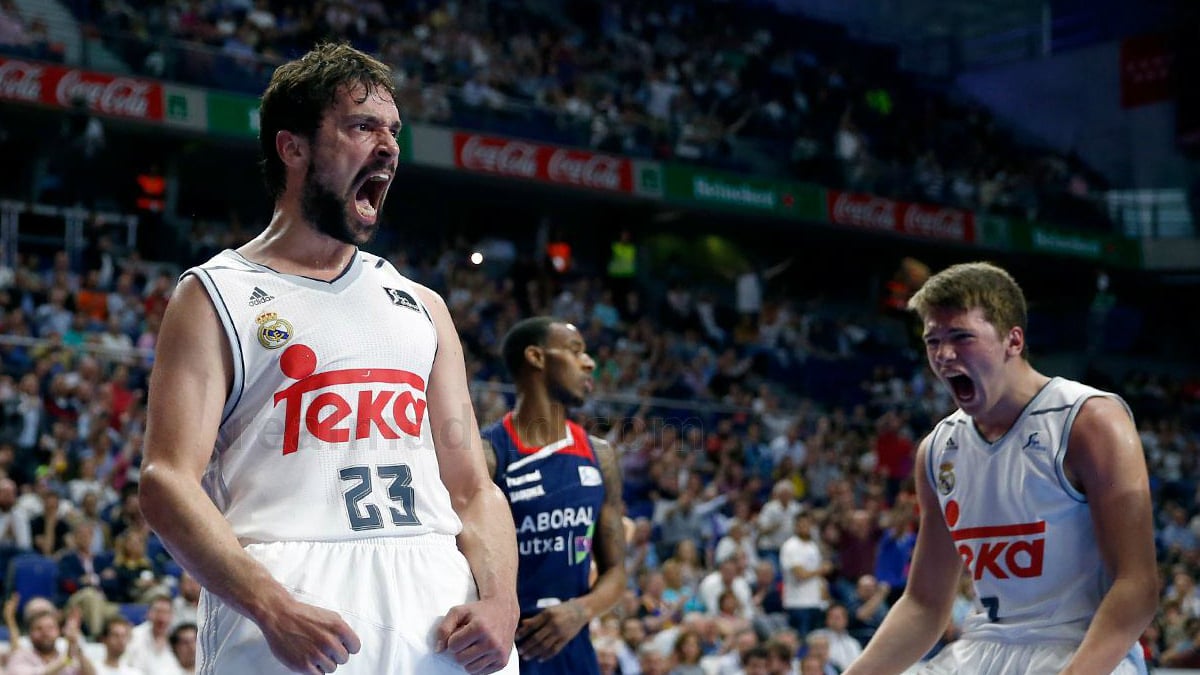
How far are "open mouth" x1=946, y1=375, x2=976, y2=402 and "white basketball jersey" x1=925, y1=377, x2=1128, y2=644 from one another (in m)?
0.18

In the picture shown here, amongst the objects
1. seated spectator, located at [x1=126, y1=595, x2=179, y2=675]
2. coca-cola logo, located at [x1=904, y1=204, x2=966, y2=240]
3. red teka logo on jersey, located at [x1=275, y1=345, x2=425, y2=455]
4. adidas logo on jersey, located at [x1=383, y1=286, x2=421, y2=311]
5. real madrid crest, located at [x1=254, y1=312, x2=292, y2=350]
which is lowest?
seated spectator, located at [x1=126, y1=595, x2=179, y2=675]

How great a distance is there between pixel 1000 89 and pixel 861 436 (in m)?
16.4

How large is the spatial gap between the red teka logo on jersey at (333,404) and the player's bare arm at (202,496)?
0.15 meters

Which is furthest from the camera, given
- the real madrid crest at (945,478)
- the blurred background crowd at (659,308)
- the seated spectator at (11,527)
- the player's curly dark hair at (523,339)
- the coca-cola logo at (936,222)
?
the coca-cola logo at (936,222)

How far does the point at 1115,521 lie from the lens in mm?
3996

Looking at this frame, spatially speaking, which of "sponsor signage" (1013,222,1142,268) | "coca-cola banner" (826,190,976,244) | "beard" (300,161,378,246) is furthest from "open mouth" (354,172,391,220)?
"sponsor signage" (1013,222,1142,268)

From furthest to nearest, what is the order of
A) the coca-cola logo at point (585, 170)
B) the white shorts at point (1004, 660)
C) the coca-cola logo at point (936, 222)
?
the coca-cola logo at point (936, 222), the coca-cola logo at point (585, 170), the white shorts at point (1004, 660)

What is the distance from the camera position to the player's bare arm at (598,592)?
5559 mm

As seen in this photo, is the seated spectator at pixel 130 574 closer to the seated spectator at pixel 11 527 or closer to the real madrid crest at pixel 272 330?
the seated spectator at pixel 11 527

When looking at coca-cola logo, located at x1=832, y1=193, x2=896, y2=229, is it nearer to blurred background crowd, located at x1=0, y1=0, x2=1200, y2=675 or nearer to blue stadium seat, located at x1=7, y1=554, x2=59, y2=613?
blurred background crowd, located at x1=0, y1=0, x2=1200, y2=675

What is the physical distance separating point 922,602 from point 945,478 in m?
0.48

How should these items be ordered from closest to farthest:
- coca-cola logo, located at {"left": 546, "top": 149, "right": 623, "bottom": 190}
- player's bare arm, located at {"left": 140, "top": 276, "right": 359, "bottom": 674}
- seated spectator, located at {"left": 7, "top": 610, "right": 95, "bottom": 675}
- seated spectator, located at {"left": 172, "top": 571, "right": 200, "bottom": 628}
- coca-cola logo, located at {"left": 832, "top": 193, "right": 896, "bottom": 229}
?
player's bare arm, located at {"left": 140, "top": 276, "right": 359, "bottom": 674} < seated spectator, located at {"left": 7, "top": 610, "right": 95, "bottom": 675} < seated spectator, located at {"left": 172, "top": 571, "right": 200, "bottom": 628} < coca-cola logo, located at {"left": 546, "top": 149, "right": 623, "bottom": 190} < coca-cola logo, located at {"left": 832, "top": 193, "right": 896, "bottom": 229}

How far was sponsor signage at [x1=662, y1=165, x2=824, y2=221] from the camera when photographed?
23.9m

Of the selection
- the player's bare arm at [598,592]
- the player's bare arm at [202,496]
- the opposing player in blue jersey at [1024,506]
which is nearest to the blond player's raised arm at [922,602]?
the opposing player in blue jersey at [1024,506]
